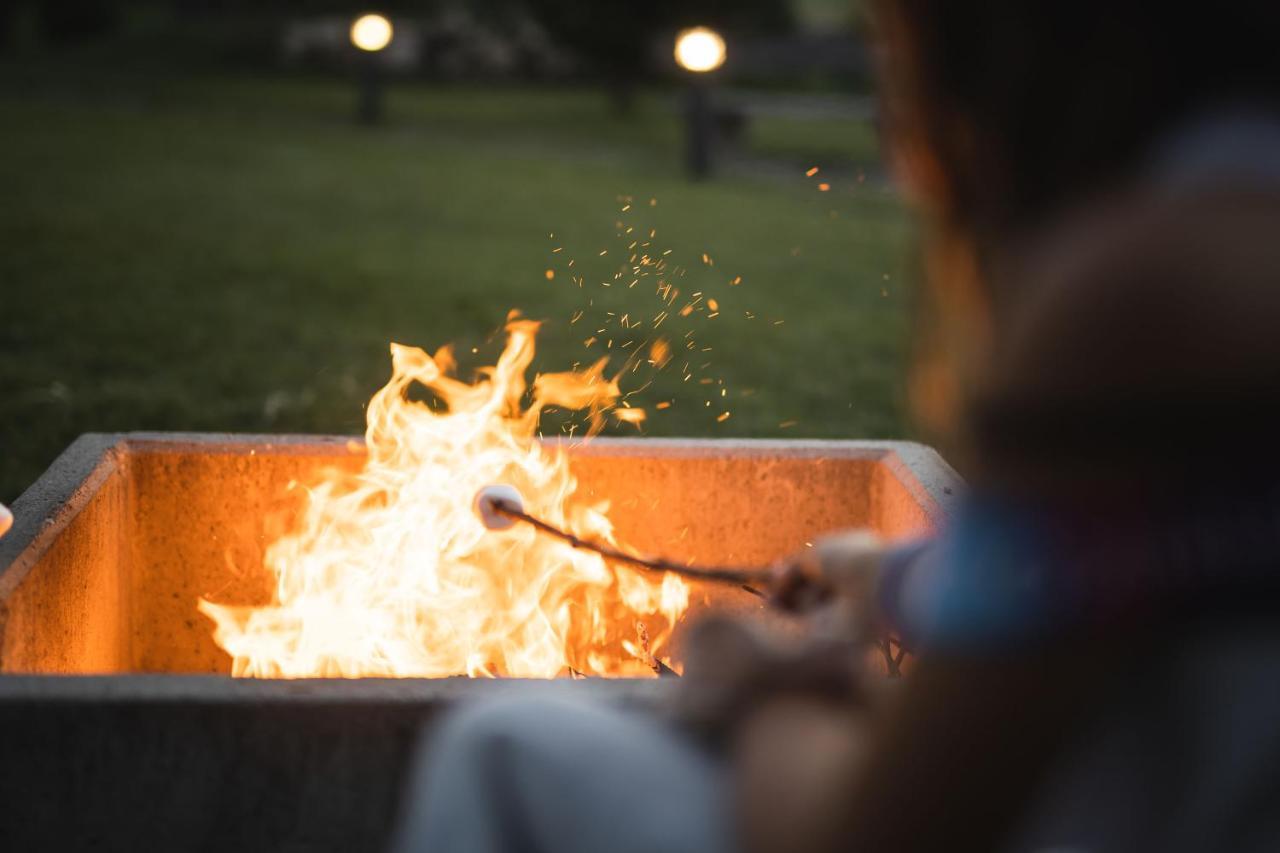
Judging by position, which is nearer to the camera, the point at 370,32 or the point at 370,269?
the point at 370,269

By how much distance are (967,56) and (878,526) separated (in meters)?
2.05

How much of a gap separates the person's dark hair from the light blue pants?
478 millimetres

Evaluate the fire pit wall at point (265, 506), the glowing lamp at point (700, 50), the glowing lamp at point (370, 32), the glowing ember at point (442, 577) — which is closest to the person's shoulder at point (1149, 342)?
the fire pit wall at point (265, 506)

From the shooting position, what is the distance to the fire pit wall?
2672 millimetres

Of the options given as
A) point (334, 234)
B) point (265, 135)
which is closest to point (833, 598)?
point (334, 234)

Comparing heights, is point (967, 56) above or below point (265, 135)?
below

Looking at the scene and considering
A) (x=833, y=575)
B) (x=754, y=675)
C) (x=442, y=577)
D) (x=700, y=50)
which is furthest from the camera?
(x=700, y=50)

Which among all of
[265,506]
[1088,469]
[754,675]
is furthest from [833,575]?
[265,506]

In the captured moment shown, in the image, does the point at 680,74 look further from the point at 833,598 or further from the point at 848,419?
the point at 833,598

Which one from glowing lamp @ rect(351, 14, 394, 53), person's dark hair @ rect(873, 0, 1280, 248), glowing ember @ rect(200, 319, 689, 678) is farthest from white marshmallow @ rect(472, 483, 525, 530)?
glowing lamp @ rect(351, 14, 394, 53)

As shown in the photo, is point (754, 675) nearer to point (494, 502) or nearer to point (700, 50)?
point (494, 502)

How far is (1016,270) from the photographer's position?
38.8 inches

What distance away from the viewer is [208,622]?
285 centimetres

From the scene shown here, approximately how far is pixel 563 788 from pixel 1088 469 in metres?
0.49
